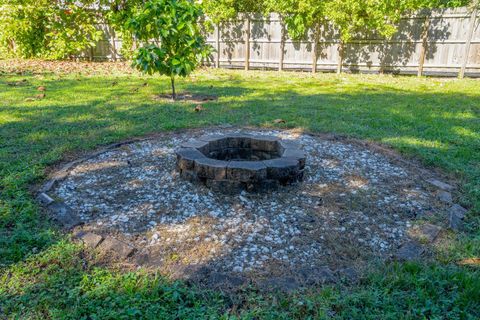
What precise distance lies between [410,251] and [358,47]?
9691mm

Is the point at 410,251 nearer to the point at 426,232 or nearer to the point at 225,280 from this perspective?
the point at 426,232

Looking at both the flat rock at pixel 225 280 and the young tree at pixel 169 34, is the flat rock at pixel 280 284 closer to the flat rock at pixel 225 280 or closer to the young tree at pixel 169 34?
the flat rock at pixel 225 280

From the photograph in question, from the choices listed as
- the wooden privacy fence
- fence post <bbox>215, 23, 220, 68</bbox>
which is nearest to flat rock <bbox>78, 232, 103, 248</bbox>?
the wooden privacy fence

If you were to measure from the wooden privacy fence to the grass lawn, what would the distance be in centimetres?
92

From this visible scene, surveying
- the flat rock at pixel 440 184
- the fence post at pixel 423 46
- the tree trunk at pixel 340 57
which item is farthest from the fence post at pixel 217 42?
the flat rock at pixel 440 184

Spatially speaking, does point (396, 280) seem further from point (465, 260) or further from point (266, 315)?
point (266, 315)

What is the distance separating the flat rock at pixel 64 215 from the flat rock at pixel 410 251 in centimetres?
212

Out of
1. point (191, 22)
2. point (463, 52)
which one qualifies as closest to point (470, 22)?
point (463, 52)

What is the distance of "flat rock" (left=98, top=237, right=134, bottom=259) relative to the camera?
2182 millimetres

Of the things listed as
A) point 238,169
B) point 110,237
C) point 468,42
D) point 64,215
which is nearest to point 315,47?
point 468,42

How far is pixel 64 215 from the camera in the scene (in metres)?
2.59

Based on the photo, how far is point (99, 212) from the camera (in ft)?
8.80

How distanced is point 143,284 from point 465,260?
6.15ft

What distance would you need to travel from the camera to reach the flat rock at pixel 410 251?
2195mm
